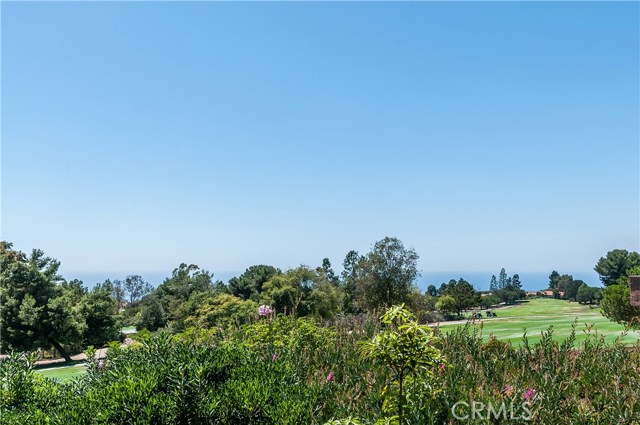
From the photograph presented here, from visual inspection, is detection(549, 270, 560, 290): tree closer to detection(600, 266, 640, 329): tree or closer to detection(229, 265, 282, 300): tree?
detection(229, 265, 282, 300): tree

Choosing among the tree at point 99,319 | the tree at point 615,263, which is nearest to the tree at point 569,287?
the tree at point 615,263

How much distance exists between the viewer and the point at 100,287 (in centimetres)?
2602

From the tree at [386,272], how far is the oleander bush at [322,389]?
32.2 m

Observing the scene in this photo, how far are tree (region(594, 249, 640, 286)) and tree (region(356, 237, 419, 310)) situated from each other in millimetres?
26667

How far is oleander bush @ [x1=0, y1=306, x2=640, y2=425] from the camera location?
3098mm

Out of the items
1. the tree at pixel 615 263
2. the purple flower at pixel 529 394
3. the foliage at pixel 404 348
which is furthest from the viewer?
the tree at pixel 615 263

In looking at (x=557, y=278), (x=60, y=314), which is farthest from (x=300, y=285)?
(x=557, y=278)

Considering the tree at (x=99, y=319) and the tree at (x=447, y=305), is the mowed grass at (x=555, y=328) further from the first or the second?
the tree at (x=99, y=319)

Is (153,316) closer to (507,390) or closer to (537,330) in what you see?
(537,330)

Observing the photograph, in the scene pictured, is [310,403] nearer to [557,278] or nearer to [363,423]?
[363,423]

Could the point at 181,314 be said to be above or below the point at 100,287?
below

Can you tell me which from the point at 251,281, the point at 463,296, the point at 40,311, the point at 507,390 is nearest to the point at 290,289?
the point at 251,281

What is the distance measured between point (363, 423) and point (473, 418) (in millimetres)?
775

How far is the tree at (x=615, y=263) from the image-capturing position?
48353 mm
